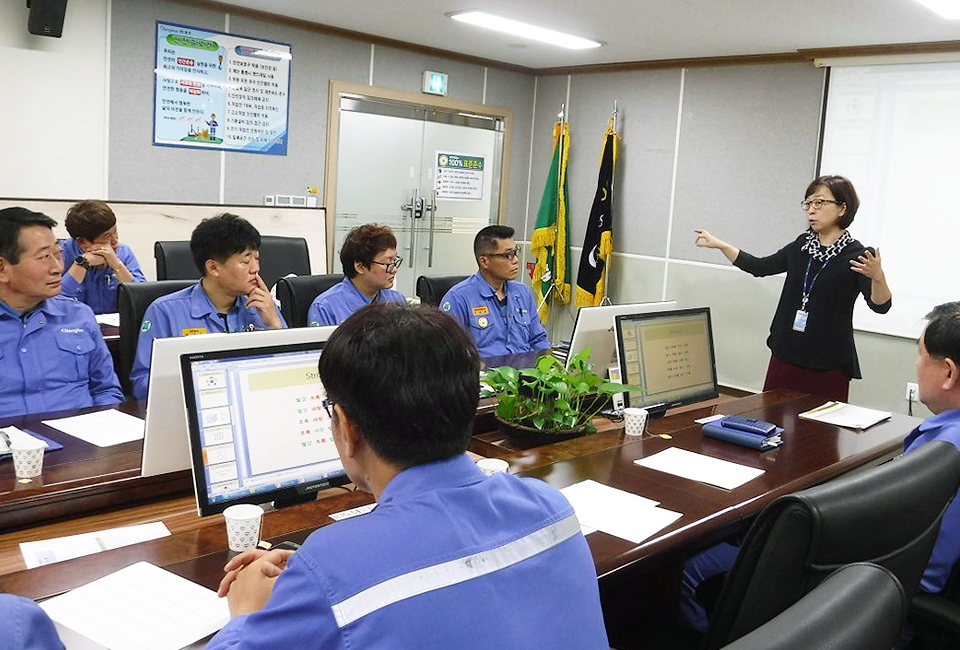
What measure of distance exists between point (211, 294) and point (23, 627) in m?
2.14

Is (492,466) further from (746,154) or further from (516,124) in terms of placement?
(516,124)

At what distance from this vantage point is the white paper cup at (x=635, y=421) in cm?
270

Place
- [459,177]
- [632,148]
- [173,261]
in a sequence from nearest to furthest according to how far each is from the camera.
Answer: [173,261] → [632,148] → [459,177]

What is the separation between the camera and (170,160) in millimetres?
5340

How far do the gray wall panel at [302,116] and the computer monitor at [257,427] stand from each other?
4.00 m

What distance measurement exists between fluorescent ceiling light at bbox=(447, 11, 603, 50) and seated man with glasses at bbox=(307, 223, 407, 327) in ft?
6.38

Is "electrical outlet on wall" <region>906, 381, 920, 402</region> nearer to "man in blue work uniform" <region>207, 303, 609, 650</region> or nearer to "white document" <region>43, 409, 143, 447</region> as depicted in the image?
"white document" <region>43, 409, 143, 447</region>

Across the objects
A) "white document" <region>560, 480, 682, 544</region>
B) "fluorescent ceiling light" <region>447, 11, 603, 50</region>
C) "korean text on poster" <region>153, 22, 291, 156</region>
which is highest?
"fluorescent ceiling light" <region>447, 11, 603, 50</region>

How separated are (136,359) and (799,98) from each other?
4.48 meters

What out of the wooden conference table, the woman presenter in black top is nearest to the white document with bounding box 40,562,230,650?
the wooden conference table

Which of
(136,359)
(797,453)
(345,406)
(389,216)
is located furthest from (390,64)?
(345,406)

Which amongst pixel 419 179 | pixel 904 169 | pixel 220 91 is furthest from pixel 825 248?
pixel 220 91

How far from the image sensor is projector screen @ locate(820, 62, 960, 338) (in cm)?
496

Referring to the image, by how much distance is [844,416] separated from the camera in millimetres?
3164
